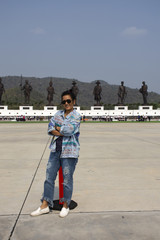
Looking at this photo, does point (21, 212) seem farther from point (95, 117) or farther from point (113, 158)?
→ point (95, 117)

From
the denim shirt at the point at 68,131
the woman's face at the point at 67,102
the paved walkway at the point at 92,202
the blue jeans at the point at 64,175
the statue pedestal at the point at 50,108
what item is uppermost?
the statue pedestal at the point at 50,108

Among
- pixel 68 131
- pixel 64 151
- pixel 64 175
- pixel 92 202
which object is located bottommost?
pixel 92 202

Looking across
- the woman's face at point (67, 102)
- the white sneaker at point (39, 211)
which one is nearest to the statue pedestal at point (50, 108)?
the woman's face at point (67, 102)

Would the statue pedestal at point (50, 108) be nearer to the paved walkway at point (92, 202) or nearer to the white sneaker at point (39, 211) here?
the paved walkway at point (92, 202)

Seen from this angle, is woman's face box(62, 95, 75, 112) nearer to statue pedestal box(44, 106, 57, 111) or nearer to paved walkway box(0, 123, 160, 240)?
paved walkway box(0, 123, 160, 240)

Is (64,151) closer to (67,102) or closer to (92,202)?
(67,102)

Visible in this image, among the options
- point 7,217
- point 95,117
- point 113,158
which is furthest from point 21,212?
point 95,117

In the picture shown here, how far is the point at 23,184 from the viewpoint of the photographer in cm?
530

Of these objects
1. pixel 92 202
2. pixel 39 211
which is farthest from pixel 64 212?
pixel 92 202

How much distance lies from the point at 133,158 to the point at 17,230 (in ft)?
18.0

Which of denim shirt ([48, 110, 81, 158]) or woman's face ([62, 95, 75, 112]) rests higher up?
woman's face ([62, 95, 75, 112])

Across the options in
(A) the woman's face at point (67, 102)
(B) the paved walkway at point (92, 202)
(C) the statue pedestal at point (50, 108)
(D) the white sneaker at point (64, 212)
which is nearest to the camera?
(B) the paved walkway at point (92, 202)

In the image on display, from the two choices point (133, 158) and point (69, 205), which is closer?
point (69, 205)

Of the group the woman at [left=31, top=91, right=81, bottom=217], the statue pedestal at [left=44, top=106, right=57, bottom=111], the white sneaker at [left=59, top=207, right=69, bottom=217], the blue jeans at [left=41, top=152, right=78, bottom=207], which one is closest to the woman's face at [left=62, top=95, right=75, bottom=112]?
the woman at [left=31, top=91, right=81, bottom=217]
